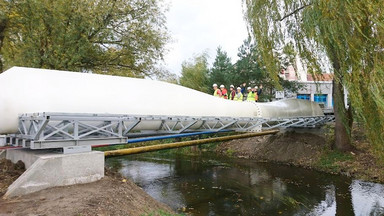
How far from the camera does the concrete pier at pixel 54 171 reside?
4715mm

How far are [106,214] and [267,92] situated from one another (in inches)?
682

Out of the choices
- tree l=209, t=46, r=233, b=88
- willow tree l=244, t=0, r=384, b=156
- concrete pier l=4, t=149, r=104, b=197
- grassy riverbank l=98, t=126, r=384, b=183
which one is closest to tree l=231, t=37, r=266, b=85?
tree l=209, t=46, r=233, b=88

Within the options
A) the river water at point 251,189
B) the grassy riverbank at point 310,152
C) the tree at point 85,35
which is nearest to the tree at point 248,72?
the grassy riverbank at point 310,152

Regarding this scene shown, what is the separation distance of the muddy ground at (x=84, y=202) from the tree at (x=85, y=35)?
8113 millimetres

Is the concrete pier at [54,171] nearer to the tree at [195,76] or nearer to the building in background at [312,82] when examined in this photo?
the building in background at [312,82]

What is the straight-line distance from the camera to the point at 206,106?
894cm

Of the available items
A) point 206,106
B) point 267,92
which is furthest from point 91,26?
point 267,92

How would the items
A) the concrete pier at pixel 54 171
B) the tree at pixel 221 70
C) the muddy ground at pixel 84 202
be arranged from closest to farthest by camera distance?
1. the muddy ground at pixel 84 202
2. the concrete pier at pixel 54 171
3. the tree at pixel 221 70

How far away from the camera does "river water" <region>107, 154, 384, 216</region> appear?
24.2ft

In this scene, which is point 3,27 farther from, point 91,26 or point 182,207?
point 182,207

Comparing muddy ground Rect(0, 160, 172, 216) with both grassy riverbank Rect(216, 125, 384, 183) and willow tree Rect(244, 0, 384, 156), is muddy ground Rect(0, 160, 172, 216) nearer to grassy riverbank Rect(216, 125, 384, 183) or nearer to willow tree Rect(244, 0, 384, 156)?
willow tree Rect(244, 0, 384, 156)

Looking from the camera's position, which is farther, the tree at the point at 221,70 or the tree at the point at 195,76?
the tree at the point at 195,76

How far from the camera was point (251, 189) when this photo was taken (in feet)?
30.3

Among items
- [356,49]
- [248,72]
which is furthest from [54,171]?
[248,72]
